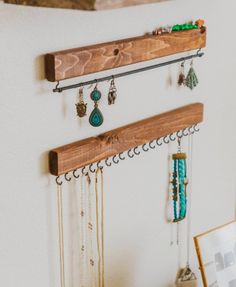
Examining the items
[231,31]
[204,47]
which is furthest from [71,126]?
[231,31]

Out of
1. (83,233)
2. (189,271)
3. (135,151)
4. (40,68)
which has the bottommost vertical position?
(189,271)

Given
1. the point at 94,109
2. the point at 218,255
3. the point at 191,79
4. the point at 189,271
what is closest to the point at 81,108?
the point at 94,109

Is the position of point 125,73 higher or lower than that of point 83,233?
higher

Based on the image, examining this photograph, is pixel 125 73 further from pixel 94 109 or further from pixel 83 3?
pixel 83 3

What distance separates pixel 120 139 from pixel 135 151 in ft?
0.33

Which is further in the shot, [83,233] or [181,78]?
[181,78]

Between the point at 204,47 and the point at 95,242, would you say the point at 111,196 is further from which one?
the point at 204,47

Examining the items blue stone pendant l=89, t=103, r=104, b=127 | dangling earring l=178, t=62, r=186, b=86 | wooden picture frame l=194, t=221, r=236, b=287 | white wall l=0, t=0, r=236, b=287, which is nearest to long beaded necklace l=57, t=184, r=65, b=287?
white wall l=0, t=0, r=236, b=287

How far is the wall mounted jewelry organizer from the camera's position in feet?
3.45

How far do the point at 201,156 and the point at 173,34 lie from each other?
0.37 m

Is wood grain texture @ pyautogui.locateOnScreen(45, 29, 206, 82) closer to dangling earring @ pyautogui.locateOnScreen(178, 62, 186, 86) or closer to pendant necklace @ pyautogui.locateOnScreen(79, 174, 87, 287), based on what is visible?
dangling earring @ pyautogui.locateOnScreen(178, 62, 186, 86)

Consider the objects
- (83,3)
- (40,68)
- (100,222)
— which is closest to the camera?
(83,3)

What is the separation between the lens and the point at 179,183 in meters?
1.41

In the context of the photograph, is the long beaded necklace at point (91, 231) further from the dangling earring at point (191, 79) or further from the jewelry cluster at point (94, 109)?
the dangling earring at point (191, 79)
